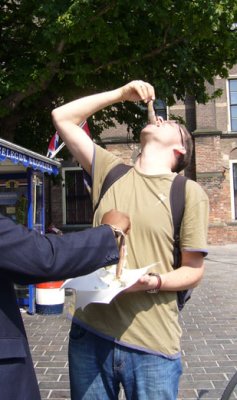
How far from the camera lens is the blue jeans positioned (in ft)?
5.90

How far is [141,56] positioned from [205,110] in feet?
41.3

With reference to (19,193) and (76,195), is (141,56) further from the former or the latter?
(76,195)

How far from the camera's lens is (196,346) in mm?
5605

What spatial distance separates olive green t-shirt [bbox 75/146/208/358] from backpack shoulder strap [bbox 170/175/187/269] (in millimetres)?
16

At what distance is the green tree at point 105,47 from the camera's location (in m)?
7.43

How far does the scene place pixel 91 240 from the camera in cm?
139

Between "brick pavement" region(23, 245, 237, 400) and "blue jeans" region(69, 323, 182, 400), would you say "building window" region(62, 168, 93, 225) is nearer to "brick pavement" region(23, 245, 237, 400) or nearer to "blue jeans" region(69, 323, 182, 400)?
"brick pavement" region(23, 245, 237, 400)

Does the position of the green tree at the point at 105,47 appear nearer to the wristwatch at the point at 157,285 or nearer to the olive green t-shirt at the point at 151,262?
the olive green t-shirt at the point at 151,262

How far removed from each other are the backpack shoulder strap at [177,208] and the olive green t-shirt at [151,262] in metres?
0.02

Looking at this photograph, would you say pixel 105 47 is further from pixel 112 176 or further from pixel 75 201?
pixel 75 201

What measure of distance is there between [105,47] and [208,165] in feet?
43.1

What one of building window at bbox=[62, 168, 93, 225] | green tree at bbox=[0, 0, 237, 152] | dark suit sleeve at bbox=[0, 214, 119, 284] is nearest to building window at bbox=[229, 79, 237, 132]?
building window at bbox=[62, 168, 93, 225]

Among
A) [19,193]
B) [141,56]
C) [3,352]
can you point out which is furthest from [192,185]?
[141,56]

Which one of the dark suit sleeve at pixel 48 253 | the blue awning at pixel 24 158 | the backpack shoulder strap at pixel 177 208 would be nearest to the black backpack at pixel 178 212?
the backpack shoulder strap at pixel 177 208
